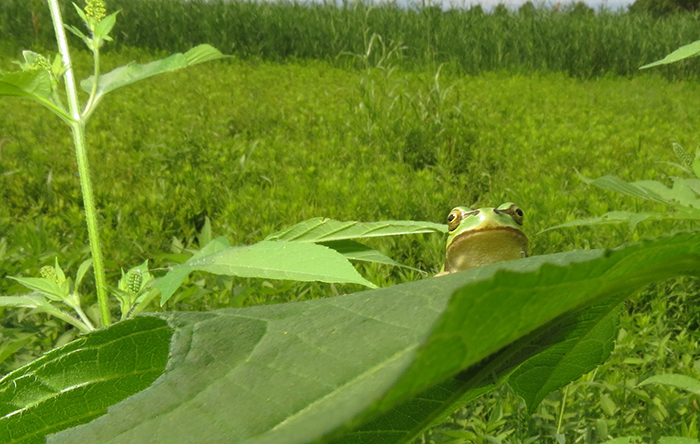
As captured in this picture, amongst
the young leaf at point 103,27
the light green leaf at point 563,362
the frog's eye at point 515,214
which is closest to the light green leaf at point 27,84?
the young leaf at point 103,27

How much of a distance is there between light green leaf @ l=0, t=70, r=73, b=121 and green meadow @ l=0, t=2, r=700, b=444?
2.59 ft

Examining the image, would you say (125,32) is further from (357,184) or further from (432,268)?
(432,268)

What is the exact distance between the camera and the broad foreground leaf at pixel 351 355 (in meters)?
0.19

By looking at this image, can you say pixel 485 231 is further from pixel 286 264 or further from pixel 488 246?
pixel 286 264

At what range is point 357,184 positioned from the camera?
379cm

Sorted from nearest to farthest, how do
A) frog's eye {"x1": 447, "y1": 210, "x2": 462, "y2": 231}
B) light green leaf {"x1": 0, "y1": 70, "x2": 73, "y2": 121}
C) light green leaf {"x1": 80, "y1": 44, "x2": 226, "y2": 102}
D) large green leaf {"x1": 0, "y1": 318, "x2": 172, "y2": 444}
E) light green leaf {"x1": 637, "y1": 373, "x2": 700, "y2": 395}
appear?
large green leaf {"x1": 0, "y1": 318, "x2": 172, "y2": 444}, light green leaf {"x1": 0, "y1": 70, "x2": 73, "y2": 121}, light green leaf {"x1": 80, "y1": 44, "x2": 226, "y2": 102}, light green leaf {"x1": 637, "y1": 373, "x2": 700, "y2": 395}, frog's eye {"x1": 447, "y1": 210, "x2": 462, "y2": 231}

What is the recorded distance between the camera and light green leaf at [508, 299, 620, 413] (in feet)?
1.39

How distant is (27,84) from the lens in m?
0.93

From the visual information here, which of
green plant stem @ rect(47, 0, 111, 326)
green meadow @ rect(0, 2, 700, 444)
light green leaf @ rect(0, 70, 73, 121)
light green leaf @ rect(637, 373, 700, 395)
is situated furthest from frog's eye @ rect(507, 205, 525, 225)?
light green leaf @ rect(0, 70, 73, 121)

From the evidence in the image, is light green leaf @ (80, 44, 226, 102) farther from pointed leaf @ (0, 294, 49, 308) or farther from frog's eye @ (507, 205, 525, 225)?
frog's eye @ (507, 205, 525, 225)

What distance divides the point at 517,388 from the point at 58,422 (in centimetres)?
34

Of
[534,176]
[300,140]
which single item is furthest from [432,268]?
[300,140]

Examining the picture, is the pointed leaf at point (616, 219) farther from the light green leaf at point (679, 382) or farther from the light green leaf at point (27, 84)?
the light green leaf at point (27, 84)

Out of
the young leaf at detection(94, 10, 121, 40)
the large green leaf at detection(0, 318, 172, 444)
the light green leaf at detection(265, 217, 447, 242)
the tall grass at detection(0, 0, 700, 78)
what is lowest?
the light green leaf at detection(265, 217, 447, 242)
